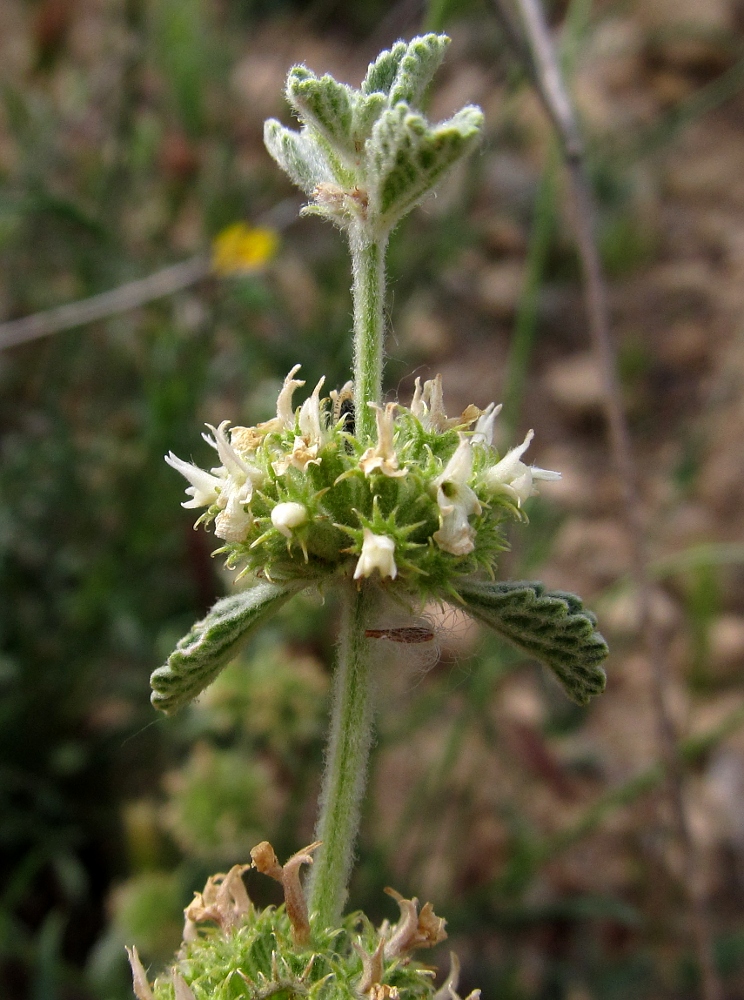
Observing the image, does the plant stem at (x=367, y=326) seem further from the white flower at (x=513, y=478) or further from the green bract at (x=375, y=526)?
the white flower at (x=513, y=478)

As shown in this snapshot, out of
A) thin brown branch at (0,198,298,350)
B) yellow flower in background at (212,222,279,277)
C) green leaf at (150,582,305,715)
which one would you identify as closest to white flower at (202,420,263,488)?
green leaf at (150,582,305,715)

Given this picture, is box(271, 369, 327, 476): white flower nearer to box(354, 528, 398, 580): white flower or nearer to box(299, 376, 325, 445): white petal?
box(299, 376, 325, 445): white petal

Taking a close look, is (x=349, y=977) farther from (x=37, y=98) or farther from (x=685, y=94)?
(x=685, y=94)

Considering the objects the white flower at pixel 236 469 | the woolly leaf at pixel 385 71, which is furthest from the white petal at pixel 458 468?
the woolly leaf at pixel 385 71

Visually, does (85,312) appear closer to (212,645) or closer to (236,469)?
(236,469)

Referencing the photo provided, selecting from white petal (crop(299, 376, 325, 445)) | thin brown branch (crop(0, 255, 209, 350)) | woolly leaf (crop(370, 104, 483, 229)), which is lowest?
white petal (crop(299, 376, 325, 445))

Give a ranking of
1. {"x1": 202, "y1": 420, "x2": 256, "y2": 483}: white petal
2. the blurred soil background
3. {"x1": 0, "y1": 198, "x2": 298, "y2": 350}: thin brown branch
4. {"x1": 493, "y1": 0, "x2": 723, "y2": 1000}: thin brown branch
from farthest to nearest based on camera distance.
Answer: {"x1": 0, "y1": 198, "x2": 298, "y2": 350}: thin brown branch, the blurred soil background, {"x1": 493, "y1": 0, "x2": 723, "y2": 1000}: thin brown branch, {"x1": 202, "y1": 420, "x2": 256, "y2": 483}: white petal

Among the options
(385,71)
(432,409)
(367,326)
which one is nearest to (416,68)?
(385,71)
